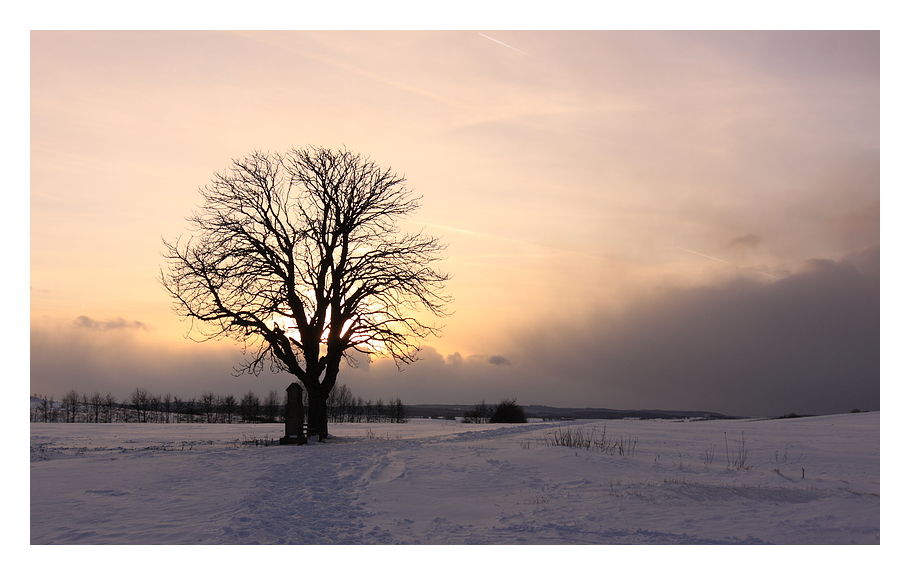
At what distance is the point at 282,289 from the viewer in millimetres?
23188

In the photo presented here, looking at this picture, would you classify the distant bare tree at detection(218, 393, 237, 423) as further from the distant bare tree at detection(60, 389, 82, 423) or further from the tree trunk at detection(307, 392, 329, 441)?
the tree trunk at detection(307, 392, 329, 441)

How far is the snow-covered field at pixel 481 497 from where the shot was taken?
761cm

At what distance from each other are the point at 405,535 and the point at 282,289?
17.2 m

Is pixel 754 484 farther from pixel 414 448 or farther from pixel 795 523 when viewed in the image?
pixel 414 448

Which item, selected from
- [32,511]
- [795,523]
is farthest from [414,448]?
[795,523]

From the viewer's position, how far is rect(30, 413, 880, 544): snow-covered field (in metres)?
7.61

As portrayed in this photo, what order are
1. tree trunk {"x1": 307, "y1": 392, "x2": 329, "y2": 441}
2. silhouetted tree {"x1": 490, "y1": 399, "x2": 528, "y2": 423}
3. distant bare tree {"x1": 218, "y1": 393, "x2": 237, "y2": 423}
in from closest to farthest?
1. tree trunk {"x1": 307, "y1": 392, "x2": 329, "y2": 441}
2. silhouetted tree {"x1": 490, "y1": 399, "x2": 528, "y2": 423}
3. distant bare tree {"x1": 218, "y1": 393, "x2": 237, "y2": 423}

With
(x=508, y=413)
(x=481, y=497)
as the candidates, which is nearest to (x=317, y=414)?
(x=481, y=497)

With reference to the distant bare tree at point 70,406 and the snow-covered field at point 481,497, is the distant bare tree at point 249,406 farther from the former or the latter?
the snow-covered field at point 481,497

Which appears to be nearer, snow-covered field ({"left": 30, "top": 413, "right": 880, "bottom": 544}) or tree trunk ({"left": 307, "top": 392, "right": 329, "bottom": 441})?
snow-covered field ({"left": 30, "top": 413, "right": 880, "bottom": 544})

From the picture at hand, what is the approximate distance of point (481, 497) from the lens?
9.72 meters

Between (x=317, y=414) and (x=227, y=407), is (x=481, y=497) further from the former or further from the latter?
(x=227, y=407)

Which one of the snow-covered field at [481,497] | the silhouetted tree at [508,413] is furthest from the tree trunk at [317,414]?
the silhouetted tree at [508,413]

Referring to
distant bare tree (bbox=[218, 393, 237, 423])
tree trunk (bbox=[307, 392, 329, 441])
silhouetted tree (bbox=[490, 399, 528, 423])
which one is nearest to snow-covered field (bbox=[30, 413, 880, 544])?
tree trunk (bbox=[307, 392, 329, 441])
